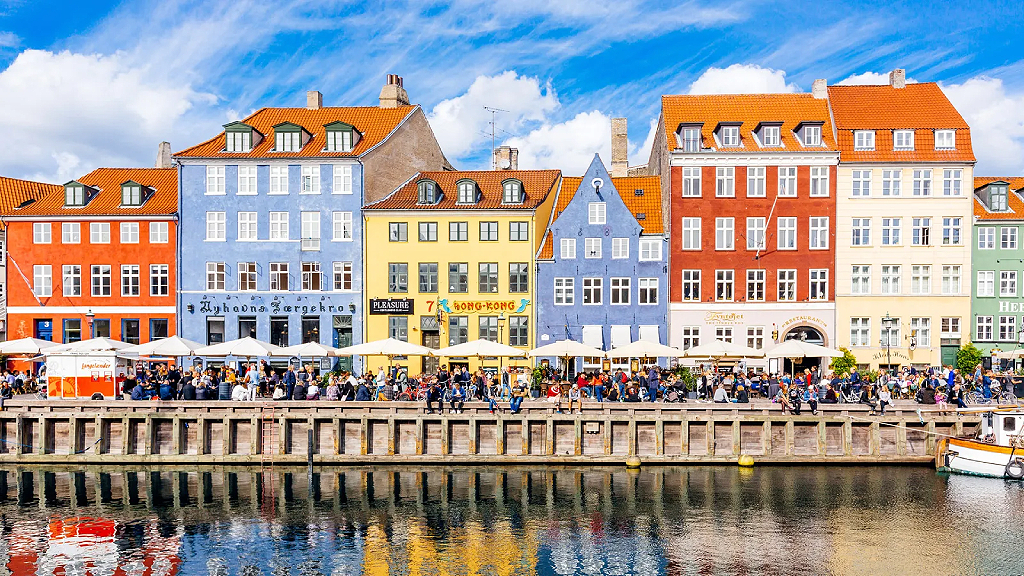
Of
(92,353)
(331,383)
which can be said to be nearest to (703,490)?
(331,383)

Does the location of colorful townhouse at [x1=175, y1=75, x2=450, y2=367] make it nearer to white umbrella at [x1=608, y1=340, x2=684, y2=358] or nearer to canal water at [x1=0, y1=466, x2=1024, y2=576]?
canal water at [x1=0, y1=466, x2=1024, y2=576]

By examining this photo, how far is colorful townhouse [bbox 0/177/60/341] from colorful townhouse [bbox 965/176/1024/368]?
60576 millimetres

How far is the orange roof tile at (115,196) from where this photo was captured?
56750 mm

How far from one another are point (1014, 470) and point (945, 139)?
26.3 metres

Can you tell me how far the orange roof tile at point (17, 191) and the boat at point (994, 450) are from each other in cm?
5489

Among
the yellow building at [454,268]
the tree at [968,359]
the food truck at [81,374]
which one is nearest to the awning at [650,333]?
the yellow building at [454,268]

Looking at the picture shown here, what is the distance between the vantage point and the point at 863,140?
177 ft

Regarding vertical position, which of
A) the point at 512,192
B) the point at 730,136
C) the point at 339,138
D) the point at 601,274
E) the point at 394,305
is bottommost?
the point at 394,305

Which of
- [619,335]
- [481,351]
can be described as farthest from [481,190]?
[481,351]

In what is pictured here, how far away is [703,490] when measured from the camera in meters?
32.8

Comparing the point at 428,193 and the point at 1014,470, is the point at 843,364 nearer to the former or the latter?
the point at 1014,470

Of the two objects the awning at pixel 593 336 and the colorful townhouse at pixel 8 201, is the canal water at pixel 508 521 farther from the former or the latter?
the colorful townhouse at pixel 8 201

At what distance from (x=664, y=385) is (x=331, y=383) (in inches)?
589

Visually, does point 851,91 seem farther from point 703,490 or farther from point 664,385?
point 703,490
